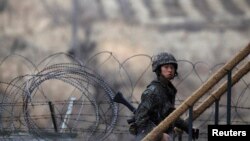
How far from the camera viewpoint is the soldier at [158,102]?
5.81 m

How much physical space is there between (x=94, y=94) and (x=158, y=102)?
503 cm

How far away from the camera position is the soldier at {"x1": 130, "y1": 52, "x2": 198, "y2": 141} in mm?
5812

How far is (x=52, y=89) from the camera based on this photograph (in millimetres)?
11000

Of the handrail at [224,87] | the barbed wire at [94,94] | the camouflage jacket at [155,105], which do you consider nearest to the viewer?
the handrail at [224,87]

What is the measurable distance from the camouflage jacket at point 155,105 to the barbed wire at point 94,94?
4361mm

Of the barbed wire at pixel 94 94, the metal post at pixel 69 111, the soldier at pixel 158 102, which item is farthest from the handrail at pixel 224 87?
the metal post at pixel 69 111

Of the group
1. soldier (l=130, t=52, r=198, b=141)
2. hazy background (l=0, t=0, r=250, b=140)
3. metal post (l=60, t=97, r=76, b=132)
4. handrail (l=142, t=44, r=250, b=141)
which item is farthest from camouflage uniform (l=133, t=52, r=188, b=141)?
metal post (l=60, t=97, r=76, b=132)

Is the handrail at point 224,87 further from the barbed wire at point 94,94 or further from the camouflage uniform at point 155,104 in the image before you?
the barbed wire at point 94,94

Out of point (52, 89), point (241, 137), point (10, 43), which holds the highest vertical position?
point (10, 43)

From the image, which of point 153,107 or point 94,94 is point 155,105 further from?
point 94,94

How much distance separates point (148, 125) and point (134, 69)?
16.0 feet

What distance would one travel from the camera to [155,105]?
583 cm

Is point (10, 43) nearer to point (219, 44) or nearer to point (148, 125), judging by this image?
point (219, 44)

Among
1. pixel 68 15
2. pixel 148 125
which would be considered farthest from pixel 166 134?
pixel 68 15
